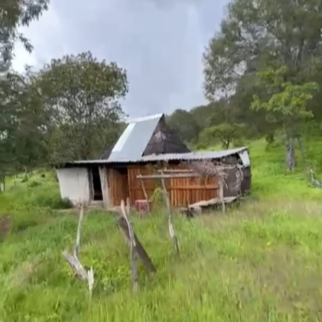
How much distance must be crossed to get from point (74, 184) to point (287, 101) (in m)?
11.4

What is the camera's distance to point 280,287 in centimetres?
589

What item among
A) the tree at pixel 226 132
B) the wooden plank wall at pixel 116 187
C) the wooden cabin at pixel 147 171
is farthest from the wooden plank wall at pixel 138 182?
the tree at pixel 226 132

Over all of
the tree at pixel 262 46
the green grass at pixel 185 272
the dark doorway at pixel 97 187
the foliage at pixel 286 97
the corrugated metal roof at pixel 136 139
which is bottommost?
the green grass at pixel 185 272

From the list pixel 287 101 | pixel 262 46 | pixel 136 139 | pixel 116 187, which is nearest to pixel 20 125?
pixel 116 187

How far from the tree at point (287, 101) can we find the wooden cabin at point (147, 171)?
164 inches

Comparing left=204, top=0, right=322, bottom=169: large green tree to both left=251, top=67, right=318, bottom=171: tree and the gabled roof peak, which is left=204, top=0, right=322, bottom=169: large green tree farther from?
the gabled roof peak

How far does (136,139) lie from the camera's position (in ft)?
70.5

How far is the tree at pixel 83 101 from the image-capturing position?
974 inches

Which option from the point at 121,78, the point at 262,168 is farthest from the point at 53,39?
the point at 262,168

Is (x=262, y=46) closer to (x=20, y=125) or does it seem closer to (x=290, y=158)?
(x=290, y=158)

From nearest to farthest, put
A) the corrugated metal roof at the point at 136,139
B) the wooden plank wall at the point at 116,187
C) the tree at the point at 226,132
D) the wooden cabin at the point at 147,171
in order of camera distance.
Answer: the wooden cabin at the point at 147,171, the wooden plank wall at the point at 116,187, the corrugated metal roof at the point at 136,139, the tree at the point at 226,132

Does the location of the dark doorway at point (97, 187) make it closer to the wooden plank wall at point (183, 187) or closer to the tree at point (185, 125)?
the wooden plank wall at point (183, 187)

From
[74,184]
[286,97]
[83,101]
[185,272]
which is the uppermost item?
[83,101]

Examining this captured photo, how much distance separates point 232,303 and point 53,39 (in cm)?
1626
